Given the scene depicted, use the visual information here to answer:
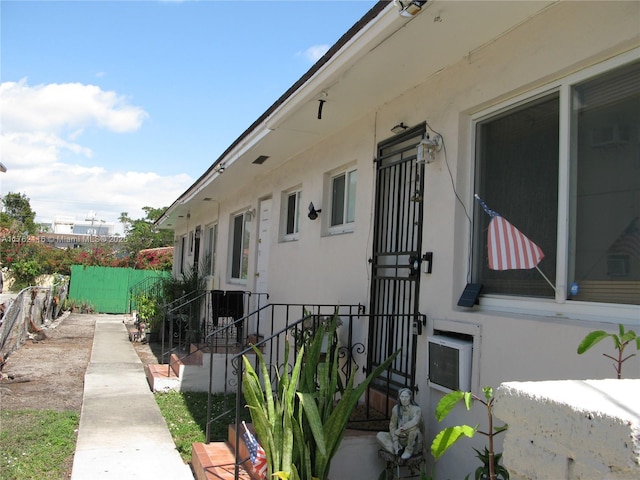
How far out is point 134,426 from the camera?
242 inches

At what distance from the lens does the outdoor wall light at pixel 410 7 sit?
334 cm

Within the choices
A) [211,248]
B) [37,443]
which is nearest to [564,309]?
[37,443]

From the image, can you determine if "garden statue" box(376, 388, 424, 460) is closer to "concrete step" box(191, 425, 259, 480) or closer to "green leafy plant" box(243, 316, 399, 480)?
"green leafy plant" box(243, 316, 399, 480)

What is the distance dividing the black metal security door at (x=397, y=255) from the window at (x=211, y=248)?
7931 mm

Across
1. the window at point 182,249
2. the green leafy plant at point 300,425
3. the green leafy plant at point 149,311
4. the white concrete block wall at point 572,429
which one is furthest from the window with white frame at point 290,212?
the window at point 182,249

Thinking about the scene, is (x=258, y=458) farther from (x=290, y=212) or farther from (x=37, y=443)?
(x=290, y=212)

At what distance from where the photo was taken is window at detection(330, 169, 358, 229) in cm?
648

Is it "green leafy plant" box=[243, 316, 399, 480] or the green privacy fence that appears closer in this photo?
"green leafy plant" box=[243, 316, 399, 480]

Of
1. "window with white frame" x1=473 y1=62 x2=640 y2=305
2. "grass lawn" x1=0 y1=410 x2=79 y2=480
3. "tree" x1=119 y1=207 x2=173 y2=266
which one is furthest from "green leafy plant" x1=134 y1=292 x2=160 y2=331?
"tree" x1=119 y1=207 x2=173 y2=266

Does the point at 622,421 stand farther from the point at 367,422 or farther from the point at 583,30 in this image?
the point at 367,422

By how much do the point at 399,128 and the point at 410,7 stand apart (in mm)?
1836

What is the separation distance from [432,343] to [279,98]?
3159 millimetres

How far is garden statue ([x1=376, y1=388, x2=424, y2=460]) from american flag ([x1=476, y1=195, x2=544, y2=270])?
3.93ft

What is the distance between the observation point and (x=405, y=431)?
155 inches
